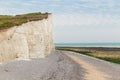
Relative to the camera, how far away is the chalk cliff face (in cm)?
4385

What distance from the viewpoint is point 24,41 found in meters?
49.5

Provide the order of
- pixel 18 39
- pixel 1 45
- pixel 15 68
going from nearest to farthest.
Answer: pixel 15 68, pixel 1 45, pixel 18 39

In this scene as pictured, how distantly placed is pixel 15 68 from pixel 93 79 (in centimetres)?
987

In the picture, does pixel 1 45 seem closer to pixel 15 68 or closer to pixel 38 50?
pixel 15 68

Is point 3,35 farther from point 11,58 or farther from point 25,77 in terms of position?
point 25,77

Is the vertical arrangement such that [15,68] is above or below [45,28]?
below

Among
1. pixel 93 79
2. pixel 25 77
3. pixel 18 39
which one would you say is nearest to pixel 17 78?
pixel 25 77

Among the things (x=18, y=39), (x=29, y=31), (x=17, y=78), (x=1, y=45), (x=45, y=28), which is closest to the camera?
(x=17, y=78)

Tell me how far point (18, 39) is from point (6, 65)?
8.99 meters

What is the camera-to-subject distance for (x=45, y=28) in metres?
64.1

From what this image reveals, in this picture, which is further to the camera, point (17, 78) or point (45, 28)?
point (45, 28)

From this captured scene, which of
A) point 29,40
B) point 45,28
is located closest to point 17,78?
point 29,40

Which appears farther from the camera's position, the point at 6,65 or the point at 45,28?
the point at 45,28

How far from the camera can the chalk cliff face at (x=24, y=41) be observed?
43847 mm
